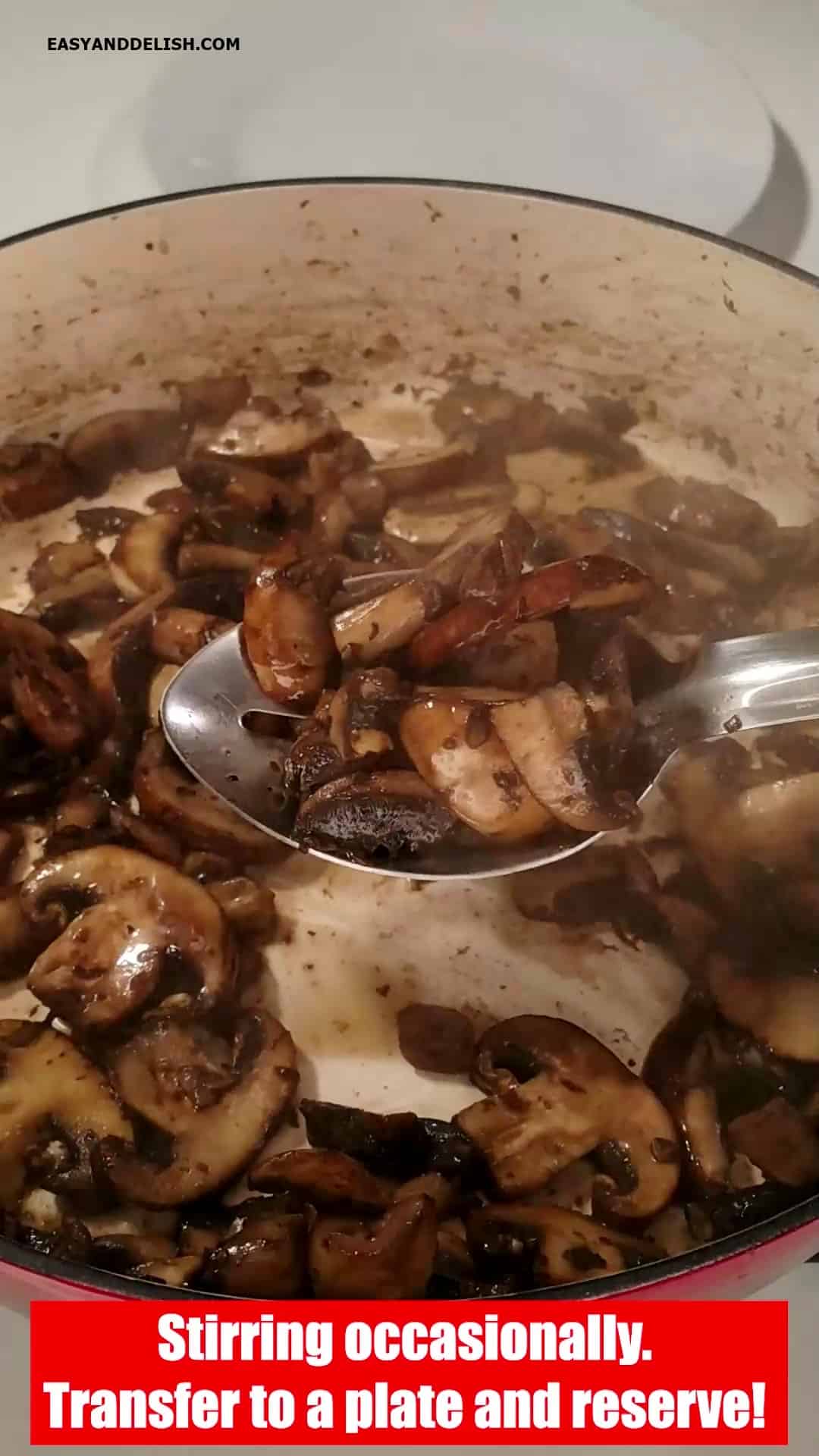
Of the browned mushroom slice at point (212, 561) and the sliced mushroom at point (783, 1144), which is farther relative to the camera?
the browned mushroom slice at point (212, 561)

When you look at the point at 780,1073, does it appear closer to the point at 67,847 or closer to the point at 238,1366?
the point at 238,1366

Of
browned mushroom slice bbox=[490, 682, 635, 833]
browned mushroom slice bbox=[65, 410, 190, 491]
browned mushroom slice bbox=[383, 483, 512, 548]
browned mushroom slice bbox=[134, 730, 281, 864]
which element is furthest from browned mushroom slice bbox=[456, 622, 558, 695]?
browned mushroom slice bbox=[65, 410, 190, 491]

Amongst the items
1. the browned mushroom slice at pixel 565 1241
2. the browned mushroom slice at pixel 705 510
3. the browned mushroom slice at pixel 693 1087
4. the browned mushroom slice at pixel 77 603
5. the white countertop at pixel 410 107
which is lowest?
the browned mushroom slice at pixel 565 1241

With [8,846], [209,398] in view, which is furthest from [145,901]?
[209,398]

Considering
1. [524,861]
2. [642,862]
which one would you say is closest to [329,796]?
[524,861]

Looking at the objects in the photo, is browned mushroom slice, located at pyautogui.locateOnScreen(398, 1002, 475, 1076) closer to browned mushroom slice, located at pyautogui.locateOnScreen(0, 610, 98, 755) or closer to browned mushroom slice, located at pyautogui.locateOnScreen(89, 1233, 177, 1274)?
browned mushroom slice, located at pyautogui.locateOnScreen(89, 1233, 177, 1274)

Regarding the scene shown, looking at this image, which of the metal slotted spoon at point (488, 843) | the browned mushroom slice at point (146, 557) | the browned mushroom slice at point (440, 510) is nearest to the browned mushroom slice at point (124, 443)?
the browned mushroom slice at point (146, 557)

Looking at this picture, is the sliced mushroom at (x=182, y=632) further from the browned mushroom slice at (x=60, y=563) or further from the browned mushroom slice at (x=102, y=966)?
the browned mushroom slice at (x=102, y=966)

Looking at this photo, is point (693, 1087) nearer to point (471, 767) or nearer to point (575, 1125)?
point (575, 1125)
